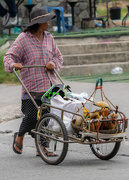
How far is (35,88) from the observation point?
654cm

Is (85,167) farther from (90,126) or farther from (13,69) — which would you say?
(13,69)

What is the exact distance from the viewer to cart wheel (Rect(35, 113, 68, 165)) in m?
5.82

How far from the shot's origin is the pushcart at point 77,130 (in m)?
5.71

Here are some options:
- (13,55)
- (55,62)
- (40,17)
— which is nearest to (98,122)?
(55,62)

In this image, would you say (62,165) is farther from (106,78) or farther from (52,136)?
(106,78)

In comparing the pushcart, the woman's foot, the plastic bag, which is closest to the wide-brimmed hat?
the pushcart

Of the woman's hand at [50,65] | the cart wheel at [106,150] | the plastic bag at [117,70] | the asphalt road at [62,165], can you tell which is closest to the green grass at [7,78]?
the plastic bag at [117,70]

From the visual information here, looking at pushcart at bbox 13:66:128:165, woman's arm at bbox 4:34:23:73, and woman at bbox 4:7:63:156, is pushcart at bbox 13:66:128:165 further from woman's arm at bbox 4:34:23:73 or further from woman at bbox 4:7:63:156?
woman's arm at bbox 4:34:23:73

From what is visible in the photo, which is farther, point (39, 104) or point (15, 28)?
point (15, 28)

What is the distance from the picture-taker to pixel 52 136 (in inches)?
240

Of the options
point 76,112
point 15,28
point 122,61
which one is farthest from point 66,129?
point 15,28

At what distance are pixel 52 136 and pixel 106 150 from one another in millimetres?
708

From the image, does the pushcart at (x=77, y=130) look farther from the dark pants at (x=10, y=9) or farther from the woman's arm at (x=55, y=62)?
the dark pants at (x=10, y=9)

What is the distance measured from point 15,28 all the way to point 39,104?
13.2 metres
